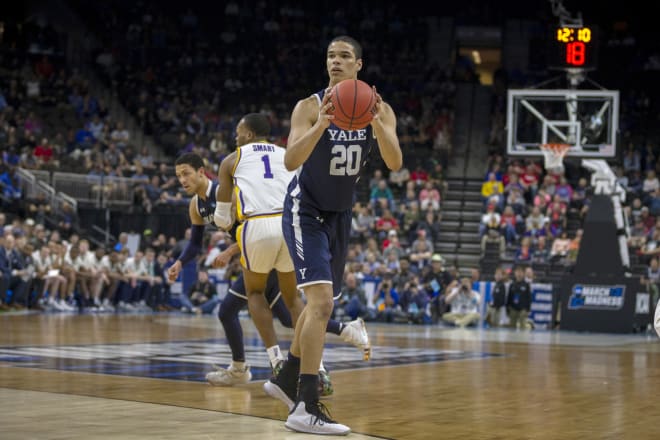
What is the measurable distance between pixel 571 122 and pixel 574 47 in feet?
5.53

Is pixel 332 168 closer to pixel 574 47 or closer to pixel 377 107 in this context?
pixel 377 107

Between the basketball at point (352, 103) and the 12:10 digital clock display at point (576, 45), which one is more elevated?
the 12:10 digital clock display at point (576, 45)

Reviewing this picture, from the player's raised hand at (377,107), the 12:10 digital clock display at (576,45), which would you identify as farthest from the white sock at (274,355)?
the 12:10 digital clock display at (576,45)

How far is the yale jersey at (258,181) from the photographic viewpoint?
306 inches

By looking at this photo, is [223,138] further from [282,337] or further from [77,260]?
[282,337]

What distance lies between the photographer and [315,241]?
6.08 meters

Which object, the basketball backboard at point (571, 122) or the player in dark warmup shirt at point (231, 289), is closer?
the player in dark warmup shirt at point (231, 289)

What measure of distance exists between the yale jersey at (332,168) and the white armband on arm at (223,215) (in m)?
1.82

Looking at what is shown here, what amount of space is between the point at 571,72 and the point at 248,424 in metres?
14.8

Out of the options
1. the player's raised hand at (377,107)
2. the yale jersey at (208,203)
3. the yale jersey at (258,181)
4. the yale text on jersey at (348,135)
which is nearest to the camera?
the player's raised hand at (377,107)

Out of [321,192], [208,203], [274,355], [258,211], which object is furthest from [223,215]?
[321,192]

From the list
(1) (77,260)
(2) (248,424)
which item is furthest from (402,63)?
(2) (248,424)

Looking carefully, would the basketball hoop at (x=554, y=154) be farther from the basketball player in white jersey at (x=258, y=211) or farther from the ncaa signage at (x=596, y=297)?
the basketball player in white jersey at (x=258, y=211)

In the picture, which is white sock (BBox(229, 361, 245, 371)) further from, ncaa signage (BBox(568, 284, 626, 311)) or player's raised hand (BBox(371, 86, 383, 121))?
ncaa signage (BBox(568, 284, 626, 311))
